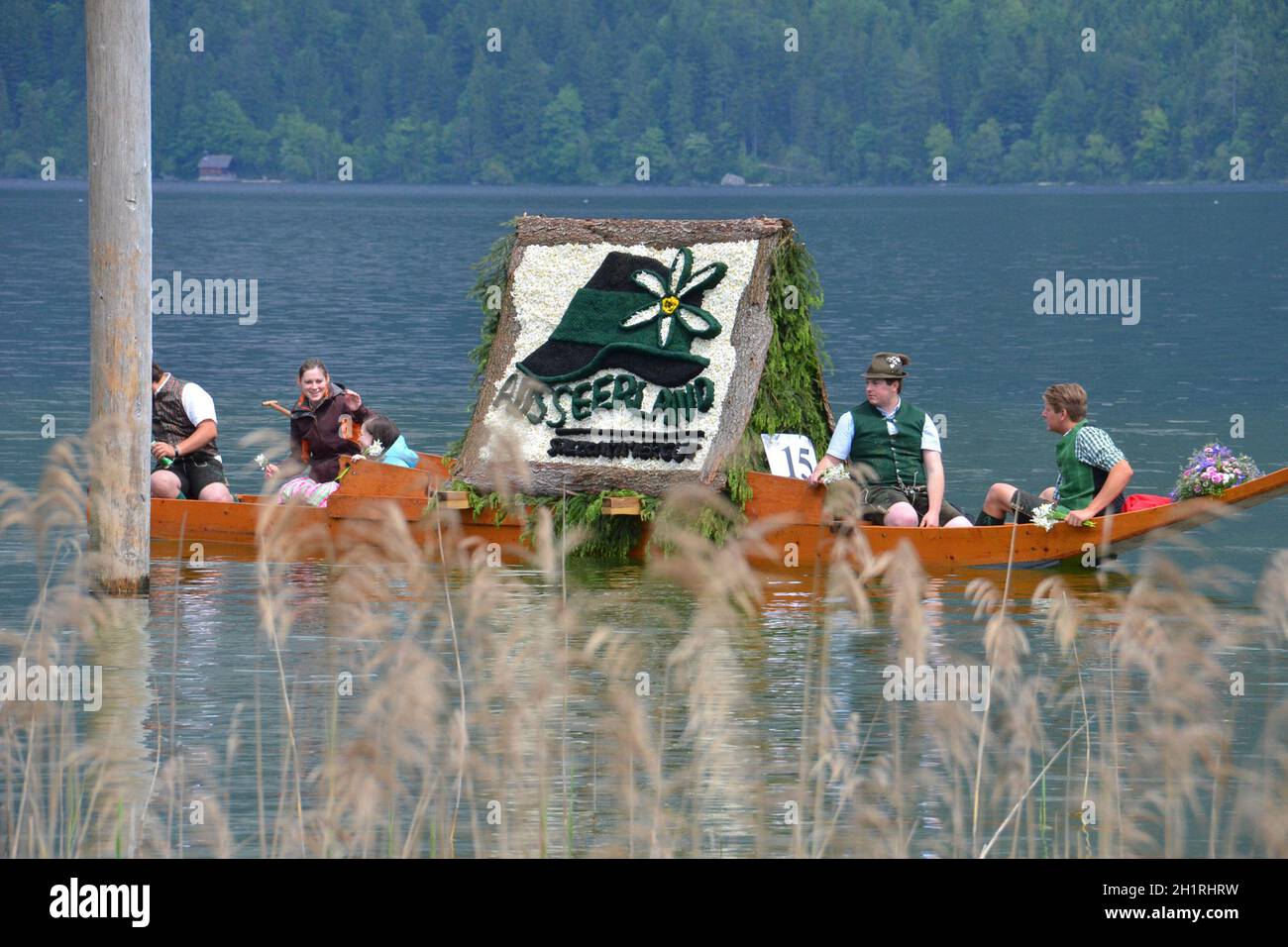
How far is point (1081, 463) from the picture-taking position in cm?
1650

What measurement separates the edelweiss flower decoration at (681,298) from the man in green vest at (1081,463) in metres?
2.51

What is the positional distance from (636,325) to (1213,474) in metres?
4.18

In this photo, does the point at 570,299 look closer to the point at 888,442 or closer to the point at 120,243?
the point at 888,442

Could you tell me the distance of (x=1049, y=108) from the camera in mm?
194250

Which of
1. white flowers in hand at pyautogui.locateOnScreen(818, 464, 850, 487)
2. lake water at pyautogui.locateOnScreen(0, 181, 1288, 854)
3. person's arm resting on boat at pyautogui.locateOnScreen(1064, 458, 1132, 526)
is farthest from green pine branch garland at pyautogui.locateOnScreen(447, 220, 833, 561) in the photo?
person's arm resting on boat at pyautogui.locateOnScreen(1064, 458, 1132, 526)

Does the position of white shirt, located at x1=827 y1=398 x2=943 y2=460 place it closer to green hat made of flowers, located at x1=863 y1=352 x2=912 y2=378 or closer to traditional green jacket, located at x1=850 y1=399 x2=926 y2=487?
traditional green jacket, located at x1=850 y1=399 x2=926 y2=487

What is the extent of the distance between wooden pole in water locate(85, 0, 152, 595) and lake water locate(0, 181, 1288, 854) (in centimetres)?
75

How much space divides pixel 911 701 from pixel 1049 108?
187m

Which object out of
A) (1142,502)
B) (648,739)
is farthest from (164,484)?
(648,739)

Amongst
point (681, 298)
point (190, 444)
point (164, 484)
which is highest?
point (681, 298)

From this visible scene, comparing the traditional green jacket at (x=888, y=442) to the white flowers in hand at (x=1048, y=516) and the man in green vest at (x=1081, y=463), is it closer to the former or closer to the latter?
the man in green vest at (x=1081, y=463)

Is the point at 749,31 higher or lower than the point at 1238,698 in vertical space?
higher

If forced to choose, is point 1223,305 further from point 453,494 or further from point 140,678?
point 140,678
